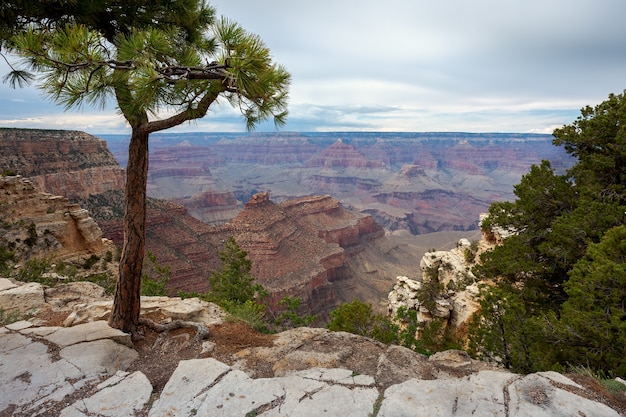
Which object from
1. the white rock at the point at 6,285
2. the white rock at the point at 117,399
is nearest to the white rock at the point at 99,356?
the white rock at the point at 117,399

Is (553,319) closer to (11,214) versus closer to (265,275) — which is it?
(11,214)

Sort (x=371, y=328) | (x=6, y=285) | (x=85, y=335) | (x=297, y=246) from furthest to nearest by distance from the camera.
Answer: (x=297, y=246) → (x=371, y=328) → (x=6, y=285) → (x=85, y=335)

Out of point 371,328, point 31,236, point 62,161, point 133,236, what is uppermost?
point 133,236

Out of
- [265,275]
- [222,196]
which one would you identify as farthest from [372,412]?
[222,196]

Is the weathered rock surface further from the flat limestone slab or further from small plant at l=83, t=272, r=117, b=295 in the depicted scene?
small plant at l=83, t=272, r=117, b=295

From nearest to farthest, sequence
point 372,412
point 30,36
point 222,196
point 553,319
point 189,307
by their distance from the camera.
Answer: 1. point 372,412
2. point 30,36
3. point 553,319
4. point 189,307
5. point 222,196

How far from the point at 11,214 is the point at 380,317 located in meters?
21.7

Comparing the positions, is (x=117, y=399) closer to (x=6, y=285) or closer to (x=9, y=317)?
(x=9, y=317)

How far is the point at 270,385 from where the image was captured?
432cm

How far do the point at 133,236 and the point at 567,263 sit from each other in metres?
10.4

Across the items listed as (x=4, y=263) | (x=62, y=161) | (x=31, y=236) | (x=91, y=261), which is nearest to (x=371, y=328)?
(x=4, y=263)

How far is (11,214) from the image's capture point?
18516 millimetres

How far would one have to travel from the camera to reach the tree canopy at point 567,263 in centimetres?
610

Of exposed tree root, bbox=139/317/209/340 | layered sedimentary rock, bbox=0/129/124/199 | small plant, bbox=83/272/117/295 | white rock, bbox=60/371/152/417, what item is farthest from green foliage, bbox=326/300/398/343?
layered sedimentary rock, bbox=0/129/124/199
